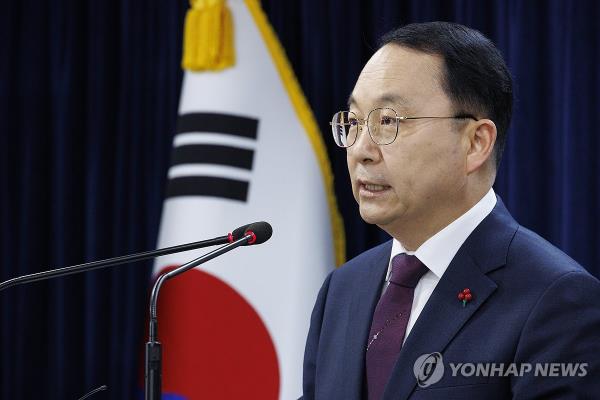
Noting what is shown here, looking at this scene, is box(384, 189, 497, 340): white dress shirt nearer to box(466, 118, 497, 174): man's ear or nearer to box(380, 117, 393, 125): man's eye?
box(466, 118, 497, 174): man's ear

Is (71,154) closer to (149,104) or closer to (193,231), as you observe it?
(149,104)

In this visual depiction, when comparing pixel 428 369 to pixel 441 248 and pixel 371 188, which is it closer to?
pixel 441 248

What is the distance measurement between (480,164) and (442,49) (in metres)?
0.22

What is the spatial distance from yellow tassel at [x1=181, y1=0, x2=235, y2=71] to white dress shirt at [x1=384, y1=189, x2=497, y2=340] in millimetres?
1369

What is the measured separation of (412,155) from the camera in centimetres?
164

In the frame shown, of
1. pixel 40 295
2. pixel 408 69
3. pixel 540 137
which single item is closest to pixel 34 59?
pixel 40 295

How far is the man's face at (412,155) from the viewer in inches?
64.6

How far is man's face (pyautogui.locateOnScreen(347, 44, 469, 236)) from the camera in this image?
5.39ft

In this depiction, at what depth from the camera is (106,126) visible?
3.50 meters

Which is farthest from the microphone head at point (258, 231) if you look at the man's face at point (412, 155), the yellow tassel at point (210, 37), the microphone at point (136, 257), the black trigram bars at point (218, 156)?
the yellow tassel at point (210, 37)

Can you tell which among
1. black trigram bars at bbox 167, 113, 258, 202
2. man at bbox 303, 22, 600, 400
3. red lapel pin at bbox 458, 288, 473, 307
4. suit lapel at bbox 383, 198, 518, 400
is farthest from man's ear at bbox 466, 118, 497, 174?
black trigram bars at bbox 167, 113, 258, 202

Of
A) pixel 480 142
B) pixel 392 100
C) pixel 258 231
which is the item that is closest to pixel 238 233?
pixel 258 231

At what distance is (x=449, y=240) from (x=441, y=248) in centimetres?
2

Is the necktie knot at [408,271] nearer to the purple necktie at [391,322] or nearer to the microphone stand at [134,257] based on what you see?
the purple necktie at [391,322]
